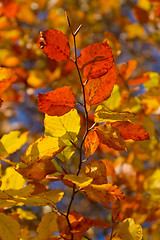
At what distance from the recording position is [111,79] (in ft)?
1.94

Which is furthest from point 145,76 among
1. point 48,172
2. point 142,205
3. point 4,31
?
point 4,31

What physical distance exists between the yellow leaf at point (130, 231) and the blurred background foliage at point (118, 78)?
0.73 ft

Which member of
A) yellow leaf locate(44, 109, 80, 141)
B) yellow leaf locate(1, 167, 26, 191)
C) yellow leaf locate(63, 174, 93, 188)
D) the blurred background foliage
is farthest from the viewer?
the blurred background foliage

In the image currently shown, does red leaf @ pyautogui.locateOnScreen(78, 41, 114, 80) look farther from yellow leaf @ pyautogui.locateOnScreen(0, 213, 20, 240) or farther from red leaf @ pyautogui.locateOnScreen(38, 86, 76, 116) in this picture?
yellow leaf @ pyautogui.locateOnScreen(0, 213, 20, 240)

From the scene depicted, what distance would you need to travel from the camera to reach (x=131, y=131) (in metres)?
0.61

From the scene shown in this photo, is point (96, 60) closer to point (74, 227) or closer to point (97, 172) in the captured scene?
point (97, 172)

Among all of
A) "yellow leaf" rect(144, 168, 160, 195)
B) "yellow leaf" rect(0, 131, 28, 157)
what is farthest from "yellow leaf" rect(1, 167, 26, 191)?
"yellow leaf" rect(144, 168, 160, 195)

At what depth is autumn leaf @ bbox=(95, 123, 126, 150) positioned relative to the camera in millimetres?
568

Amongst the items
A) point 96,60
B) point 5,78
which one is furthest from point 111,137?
point 5,78

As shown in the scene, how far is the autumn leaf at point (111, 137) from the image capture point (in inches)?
22.4

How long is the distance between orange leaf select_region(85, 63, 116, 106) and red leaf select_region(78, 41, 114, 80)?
21 millimetres

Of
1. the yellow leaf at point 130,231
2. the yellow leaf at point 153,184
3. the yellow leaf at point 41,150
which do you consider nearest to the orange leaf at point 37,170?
the yellow leaf at point 41,150

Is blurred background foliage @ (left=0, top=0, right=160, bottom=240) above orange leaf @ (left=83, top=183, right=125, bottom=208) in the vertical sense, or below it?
below

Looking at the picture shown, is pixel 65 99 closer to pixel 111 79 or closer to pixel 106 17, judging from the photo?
pixel 111 79
